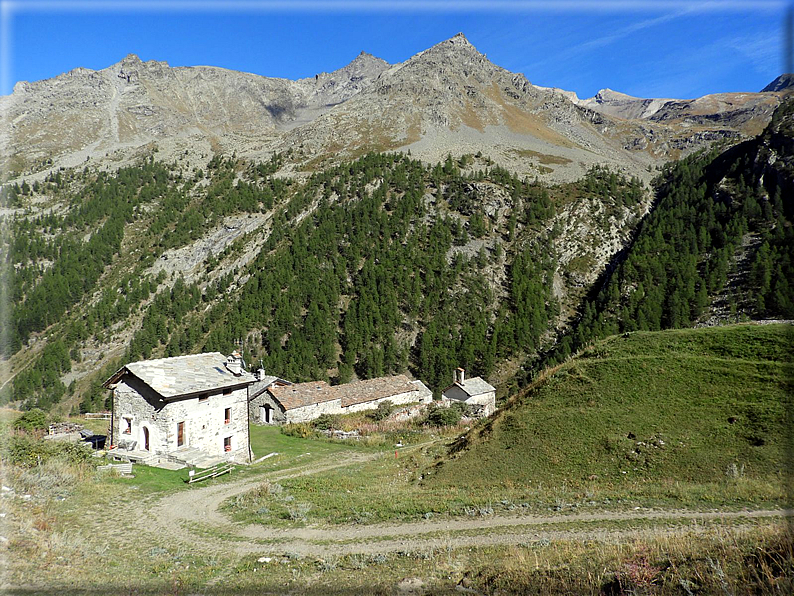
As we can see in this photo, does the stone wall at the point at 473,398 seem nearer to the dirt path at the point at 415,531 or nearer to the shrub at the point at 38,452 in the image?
the dirt path at the point at 415,531

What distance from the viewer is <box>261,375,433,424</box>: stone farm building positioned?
163 ft

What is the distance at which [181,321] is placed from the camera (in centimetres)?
11088

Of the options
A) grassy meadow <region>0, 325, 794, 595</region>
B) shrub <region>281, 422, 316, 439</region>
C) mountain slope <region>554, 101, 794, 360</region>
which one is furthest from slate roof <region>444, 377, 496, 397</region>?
grassy meadow <region>0, 325, 794, 595</region>

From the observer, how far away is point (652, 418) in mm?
21938

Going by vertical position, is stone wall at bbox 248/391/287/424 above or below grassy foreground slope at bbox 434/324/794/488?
below

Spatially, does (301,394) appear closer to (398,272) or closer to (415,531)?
(415,531)

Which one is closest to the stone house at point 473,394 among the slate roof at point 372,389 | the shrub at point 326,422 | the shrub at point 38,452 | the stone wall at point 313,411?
the slate roof at point 372,389

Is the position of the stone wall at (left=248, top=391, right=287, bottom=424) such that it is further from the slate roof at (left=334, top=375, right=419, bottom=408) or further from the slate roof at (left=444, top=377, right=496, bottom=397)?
the slate roof at (left=444, top=377, right=496, bottom=397)

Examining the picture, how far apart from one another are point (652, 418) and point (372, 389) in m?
42.2

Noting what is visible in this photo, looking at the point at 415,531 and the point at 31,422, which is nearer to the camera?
the point at 415,531

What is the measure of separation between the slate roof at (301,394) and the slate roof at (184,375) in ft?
50.8

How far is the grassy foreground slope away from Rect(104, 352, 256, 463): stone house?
57.6ft

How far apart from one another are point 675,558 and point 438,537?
7659mm

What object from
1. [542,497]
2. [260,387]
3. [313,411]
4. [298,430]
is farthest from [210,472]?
[260,387]
